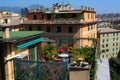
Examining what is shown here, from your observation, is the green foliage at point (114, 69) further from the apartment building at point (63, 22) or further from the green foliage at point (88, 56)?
the apartment building at point (63, 22)

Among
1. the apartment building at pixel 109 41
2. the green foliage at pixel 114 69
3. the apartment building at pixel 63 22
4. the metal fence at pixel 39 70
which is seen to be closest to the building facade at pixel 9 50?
the metal fence at pixel 39 70

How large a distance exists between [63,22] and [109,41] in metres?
34.7

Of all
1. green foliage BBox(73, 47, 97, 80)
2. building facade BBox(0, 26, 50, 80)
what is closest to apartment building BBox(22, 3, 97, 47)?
green foliage BBox(73, 47, 97, 80)

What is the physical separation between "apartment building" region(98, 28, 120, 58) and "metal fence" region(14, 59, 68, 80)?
2718 inches

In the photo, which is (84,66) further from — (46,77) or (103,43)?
(103,43)

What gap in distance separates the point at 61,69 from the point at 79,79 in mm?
784

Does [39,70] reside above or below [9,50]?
below

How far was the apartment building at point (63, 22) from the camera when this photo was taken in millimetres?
51656

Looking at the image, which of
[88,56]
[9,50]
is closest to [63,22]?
[88,56]

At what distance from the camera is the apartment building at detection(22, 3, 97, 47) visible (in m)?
51.7

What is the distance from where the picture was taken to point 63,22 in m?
52.1

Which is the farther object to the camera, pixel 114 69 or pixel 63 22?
pixel 63 22

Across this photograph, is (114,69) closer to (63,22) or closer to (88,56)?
(88,56)

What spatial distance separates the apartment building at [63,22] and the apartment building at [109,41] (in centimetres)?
2335
